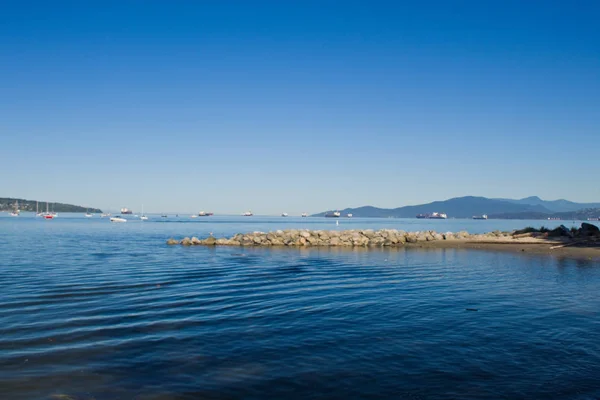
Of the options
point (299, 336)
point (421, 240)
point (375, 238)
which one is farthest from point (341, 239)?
point (299, 336)

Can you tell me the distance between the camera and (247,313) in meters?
14.2

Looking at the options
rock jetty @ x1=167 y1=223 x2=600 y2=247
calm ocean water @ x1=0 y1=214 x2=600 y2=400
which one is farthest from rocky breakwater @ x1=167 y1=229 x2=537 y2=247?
calm ocean water @ x1=0 y1=214 x2=600 y2=400

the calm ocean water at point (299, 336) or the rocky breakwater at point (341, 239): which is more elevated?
the rocky breakwater at point (341, 239)

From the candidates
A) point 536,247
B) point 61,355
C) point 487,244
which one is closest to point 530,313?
point 61,355

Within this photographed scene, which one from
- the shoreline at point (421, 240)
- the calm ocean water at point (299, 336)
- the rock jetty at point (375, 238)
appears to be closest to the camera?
the calm ocean water at point (299, 336)

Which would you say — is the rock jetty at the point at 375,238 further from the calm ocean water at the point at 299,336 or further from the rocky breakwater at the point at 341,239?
the calm ocean water at the point at 299,336

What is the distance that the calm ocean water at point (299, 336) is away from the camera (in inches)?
321

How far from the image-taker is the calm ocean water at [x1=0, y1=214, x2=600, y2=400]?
815 cm

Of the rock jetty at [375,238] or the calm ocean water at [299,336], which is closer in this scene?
the calm ocean water at [299,336]

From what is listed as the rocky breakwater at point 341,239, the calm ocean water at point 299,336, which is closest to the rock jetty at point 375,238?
the rocky breakwater at point 341,239

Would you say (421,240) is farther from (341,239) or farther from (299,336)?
(299,336)

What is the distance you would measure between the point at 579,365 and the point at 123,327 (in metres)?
10.9

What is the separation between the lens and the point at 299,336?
11.5 m

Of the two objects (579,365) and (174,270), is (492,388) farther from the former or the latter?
(174,270)
